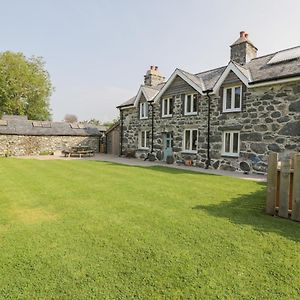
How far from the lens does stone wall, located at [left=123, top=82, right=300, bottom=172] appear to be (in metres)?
12.6

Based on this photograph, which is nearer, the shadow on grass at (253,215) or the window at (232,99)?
the shadow on grass at (253,215)

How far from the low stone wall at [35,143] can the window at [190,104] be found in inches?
587

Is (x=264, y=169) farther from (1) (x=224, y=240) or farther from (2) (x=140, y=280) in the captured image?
(2) (x=140, y=280)

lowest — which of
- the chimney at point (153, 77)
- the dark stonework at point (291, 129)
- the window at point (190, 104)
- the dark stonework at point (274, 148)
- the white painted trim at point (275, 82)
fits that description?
the dark stonework at point (274, 148)

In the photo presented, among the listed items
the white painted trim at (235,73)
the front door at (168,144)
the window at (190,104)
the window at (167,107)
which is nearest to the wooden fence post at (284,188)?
the white painted trim at (235,73)

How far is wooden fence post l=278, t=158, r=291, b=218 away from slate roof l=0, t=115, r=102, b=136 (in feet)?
82.5

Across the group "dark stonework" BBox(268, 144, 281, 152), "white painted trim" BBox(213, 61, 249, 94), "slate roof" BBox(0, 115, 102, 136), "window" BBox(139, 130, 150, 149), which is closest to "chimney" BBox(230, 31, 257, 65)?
"white painted trim" BBox(213, 61, 249, 94)

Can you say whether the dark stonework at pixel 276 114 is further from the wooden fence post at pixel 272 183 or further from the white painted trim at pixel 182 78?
the wooden fence post at pixel 272 183

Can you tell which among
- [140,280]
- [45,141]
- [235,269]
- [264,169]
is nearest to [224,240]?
[235,269]

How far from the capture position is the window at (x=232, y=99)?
14969 millimetres

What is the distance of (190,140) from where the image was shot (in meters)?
17.8

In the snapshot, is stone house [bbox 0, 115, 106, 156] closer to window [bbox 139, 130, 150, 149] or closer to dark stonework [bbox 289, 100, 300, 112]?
window [bbox 139, 130, 150, 149]

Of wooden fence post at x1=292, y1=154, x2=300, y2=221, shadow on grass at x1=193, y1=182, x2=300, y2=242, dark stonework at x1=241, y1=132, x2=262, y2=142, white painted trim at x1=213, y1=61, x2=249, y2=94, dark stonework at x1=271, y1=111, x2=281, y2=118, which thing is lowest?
shadow on grass at x1=193, y1=182, x2=300, y2=242

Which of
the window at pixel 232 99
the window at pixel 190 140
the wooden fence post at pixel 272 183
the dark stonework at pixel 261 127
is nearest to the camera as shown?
the wooden fence post at pixel 272 183
